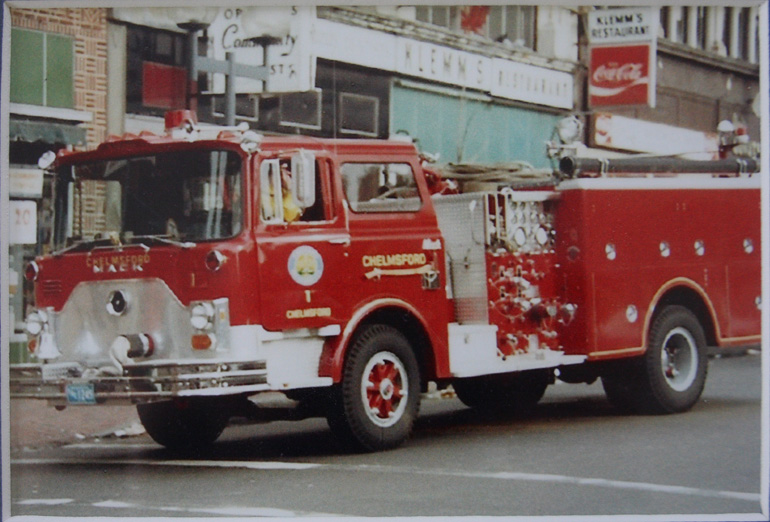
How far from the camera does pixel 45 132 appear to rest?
34.1ft

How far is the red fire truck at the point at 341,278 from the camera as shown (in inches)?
386

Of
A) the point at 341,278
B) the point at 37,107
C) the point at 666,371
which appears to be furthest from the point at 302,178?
the point at 666,371

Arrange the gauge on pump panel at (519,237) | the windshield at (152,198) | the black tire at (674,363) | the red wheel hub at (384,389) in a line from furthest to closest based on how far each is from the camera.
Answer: the black tire at (674,363), the gauge on pump panel at (519,237), the red wheel hub at (384,389), the windshield at (152,198)

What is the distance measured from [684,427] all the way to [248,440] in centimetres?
382

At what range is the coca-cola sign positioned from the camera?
12.3 m

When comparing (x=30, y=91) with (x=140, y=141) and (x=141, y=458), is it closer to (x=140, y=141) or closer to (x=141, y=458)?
(x=140, y=141)

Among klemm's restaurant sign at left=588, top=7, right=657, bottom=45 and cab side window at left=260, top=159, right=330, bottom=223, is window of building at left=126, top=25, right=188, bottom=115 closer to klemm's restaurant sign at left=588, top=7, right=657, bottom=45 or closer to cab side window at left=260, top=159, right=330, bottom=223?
cab side window at left=260, top=159, right=330, bottom=223

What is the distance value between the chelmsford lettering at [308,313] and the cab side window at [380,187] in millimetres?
893

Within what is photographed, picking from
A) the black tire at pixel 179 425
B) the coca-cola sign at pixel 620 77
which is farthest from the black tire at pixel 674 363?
Answer: the black tire at pixel 179 425

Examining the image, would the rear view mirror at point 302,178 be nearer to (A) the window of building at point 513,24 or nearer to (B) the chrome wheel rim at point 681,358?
(A) the window of building at point 513,24

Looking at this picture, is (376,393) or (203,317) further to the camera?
(376,393)

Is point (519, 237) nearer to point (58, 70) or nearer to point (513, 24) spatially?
point (513, 24)

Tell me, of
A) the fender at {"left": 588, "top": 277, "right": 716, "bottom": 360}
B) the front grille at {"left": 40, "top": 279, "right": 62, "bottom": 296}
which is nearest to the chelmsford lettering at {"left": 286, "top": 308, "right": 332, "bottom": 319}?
the front grille at {"left": 40, "top": 279, "right": 62, "bottom": 296}

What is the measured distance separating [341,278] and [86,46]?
107 inches
